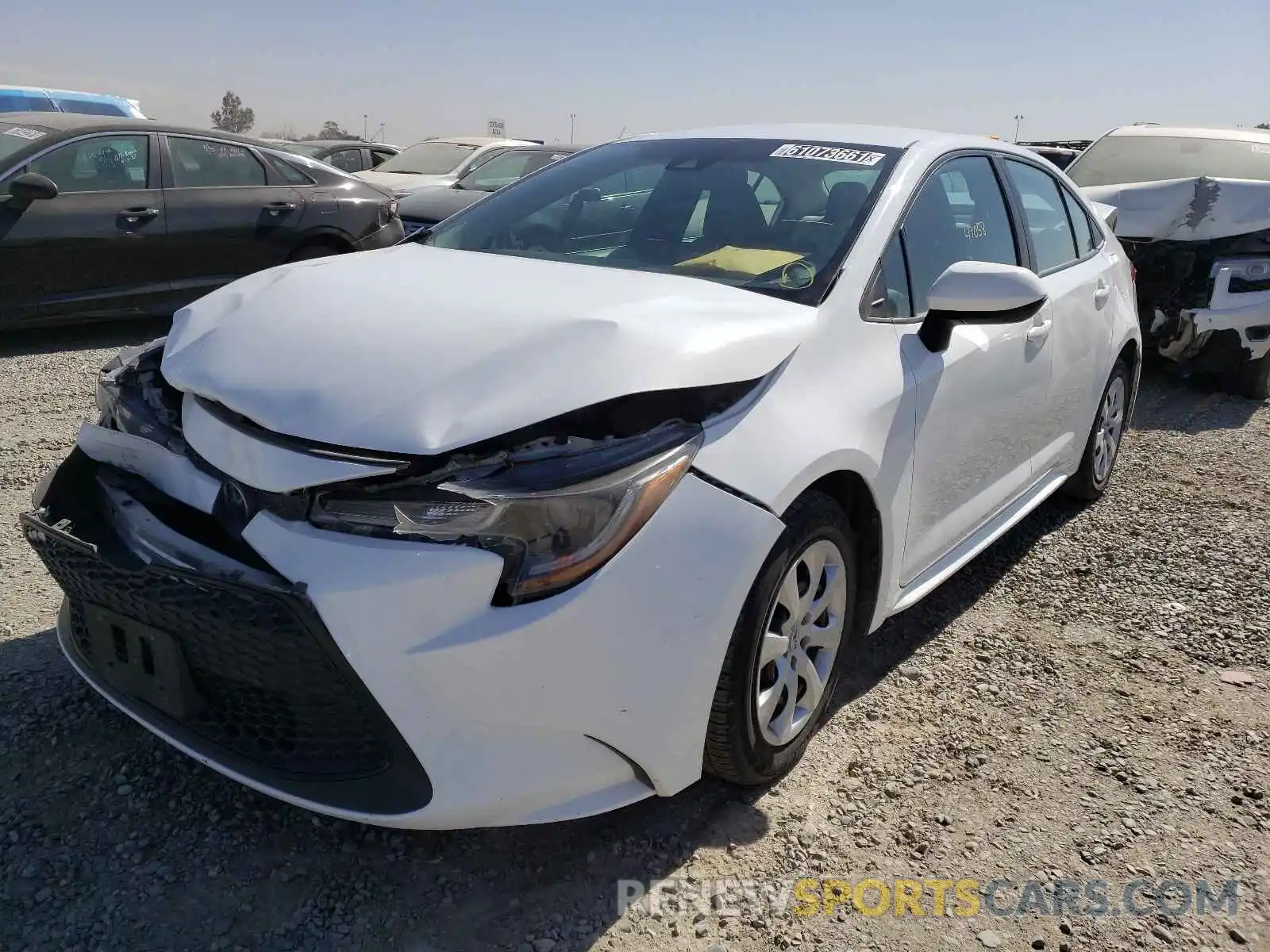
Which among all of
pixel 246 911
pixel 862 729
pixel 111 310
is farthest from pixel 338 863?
pixel 111 310

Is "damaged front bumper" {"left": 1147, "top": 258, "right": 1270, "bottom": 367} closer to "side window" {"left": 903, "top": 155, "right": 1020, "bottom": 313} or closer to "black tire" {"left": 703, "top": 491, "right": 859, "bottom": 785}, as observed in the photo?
"side window" {"left": 903, "top": 155, "right": 1020, "bottom": 313}

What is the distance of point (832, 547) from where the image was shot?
2393mm

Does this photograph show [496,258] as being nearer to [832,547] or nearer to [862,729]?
[832,547]

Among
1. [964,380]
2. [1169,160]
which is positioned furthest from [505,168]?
[964,380]

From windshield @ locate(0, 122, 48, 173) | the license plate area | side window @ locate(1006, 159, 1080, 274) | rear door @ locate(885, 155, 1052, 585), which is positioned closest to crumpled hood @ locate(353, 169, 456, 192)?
windshield @ locate(0, 122, 48, 173)

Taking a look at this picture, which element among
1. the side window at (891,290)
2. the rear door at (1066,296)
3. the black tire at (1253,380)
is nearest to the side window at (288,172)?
the rear door at (1066,296)

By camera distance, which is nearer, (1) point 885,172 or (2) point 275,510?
(2) point 275,510

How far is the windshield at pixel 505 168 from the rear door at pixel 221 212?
2886 mm

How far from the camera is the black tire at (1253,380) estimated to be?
6477 mm

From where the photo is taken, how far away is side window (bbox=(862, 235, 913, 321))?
2613mm

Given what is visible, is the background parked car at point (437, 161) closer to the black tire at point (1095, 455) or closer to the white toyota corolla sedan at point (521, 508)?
the black tire at point (1095, 455)

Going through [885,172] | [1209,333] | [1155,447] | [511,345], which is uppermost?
[885,172]

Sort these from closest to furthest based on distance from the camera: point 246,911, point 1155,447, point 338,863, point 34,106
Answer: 1. point 246,911
2. point 338,863
3. point 1155,447
4. point 34,106

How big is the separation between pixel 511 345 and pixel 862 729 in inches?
58.6
